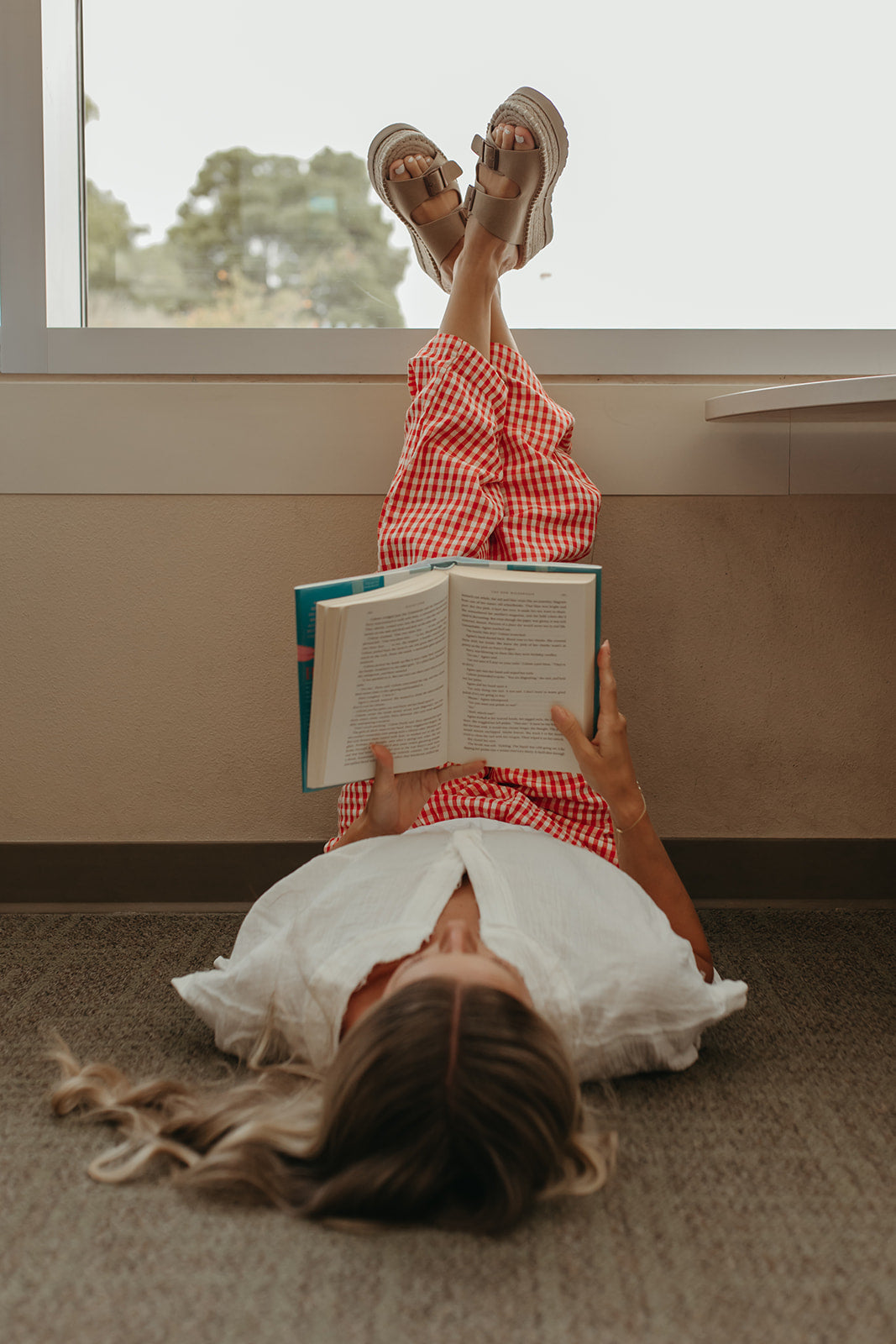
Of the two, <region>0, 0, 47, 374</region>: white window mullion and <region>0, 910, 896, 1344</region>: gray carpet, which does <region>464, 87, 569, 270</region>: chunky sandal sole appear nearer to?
<region>0, 0, 47, 374</region>: white window mullion

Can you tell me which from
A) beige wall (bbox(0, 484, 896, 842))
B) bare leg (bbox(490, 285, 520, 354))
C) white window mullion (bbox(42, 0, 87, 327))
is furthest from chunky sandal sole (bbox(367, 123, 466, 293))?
white window mullion (bbox(42, 0, 87, 327))

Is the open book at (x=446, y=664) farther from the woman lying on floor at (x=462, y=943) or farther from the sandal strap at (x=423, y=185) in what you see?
the sandal strap at (x=423, y=185)

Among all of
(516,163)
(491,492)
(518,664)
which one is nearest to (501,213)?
(516,163)

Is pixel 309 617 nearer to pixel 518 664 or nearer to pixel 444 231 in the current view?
pixel 518 664

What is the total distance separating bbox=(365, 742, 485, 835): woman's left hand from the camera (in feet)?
3.37

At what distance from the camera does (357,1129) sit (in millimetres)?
684

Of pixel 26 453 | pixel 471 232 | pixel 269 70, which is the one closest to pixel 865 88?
pixel 471 232

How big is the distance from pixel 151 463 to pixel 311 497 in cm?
25

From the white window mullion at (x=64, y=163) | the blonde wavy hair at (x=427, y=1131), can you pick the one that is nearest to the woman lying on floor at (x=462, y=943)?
the blonde wavy hair at (x=427, y=1131)

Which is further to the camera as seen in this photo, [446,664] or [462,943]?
[446,664]

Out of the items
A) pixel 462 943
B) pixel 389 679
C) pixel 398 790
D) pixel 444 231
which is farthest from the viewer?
pixel 444 231

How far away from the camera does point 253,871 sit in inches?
60.2

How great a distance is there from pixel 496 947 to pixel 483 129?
130 cm

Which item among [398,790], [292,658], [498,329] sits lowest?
[398,790]
